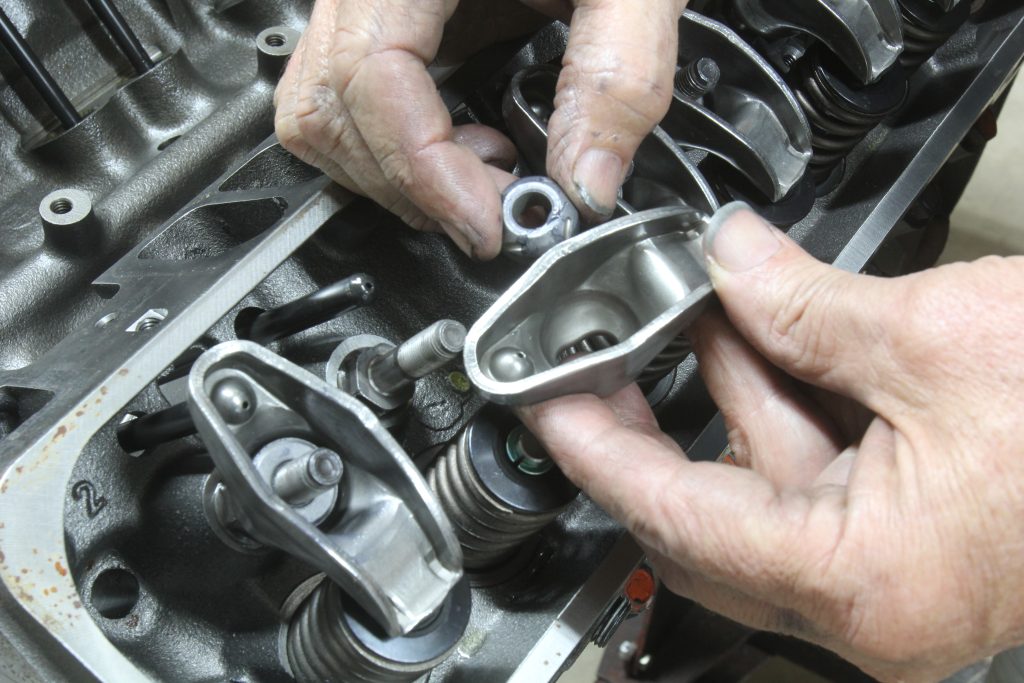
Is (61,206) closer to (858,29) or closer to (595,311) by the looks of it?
(595,311)

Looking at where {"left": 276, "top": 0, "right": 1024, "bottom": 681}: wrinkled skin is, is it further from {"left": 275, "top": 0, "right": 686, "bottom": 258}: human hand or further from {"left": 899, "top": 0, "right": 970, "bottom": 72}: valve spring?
{"left": 899, "top": 0, "right": 970, "bottom": 72}: valve spring

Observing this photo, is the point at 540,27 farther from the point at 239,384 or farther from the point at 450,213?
the point at 239,384

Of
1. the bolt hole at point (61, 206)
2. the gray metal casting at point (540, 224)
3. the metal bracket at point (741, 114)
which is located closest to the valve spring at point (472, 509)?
the gray metal casting at point (540, 224)

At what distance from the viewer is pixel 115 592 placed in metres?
1.03

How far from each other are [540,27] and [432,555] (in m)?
0.86

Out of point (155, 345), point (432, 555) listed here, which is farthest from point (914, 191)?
point (155, 345)

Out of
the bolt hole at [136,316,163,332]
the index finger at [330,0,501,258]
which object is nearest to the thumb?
the index finger at [330,0,501,258]

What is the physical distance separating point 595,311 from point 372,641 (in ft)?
1.46

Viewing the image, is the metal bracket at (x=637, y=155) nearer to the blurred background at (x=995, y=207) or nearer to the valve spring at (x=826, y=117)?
the valve spring at (x=826, y=117)

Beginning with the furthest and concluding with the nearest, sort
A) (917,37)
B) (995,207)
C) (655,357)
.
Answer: (995,207)
(917,37)
(655,357)

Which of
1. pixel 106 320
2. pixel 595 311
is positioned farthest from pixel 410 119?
pixel 106 320

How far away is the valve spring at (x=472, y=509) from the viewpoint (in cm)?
105

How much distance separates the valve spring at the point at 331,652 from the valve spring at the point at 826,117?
0.98 meters

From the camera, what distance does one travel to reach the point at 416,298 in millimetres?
1333
